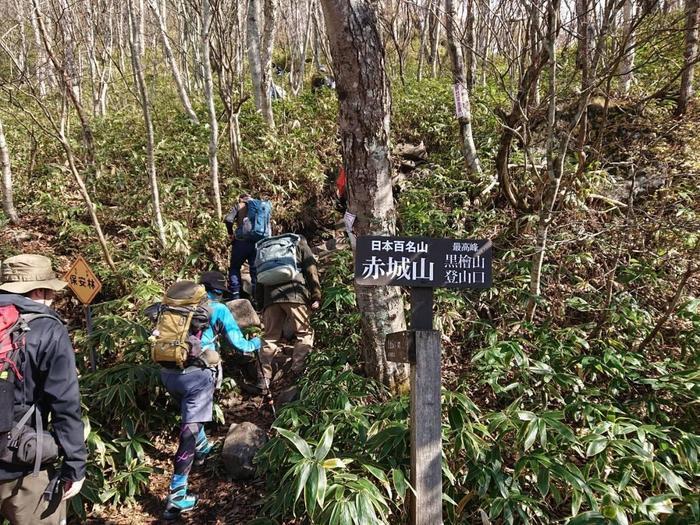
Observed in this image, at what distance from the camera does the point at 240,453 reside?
385 cm

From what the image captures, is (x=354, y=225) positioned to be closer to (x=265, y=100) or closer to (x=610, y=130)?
(x=610, y=130)

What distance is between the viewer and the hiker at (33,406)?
224 cm

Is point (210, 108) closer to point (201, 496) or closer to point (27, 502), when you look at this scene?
point (201, 496)

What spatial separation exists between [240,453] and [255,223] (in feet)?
10.4

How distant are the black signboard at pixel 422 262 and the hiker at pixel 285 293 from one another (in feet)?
8.41

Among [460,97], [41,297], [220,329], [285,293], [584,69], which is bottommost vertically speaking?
[220,329]

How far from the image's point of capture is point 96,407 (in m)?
4.02

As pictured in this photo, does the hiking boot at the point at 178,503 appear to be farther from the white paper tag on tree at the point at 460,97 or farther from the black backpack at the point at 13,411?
the white paper tag on tree at the point at 460,97

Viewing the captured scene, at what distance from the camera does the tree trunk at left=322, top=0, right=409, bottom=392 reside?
3172 mm

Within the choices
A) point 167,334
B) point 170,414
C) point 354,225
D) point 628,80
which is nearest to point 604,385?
point 354,225

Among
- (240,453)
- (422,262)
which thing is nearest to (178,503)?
(240,453)

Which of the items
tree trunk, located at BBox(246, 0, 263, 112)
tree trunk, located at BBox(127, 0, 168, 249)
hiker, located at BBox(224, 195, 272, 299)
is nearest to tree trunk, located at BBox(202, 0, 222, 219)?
tree trunk, located at BBox(127, 0, 168, 249)

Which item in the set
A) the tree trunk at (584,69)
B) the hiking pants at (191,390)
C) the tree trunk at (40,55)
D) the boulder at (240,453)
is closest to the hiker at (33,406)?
the hiking pants at (191,390)

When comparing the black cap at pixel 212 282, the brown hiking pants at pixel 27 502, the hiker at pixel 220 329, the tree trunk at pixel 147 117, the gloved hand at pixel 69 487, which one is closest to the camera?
the brown hiking pants at pixel 27 502
